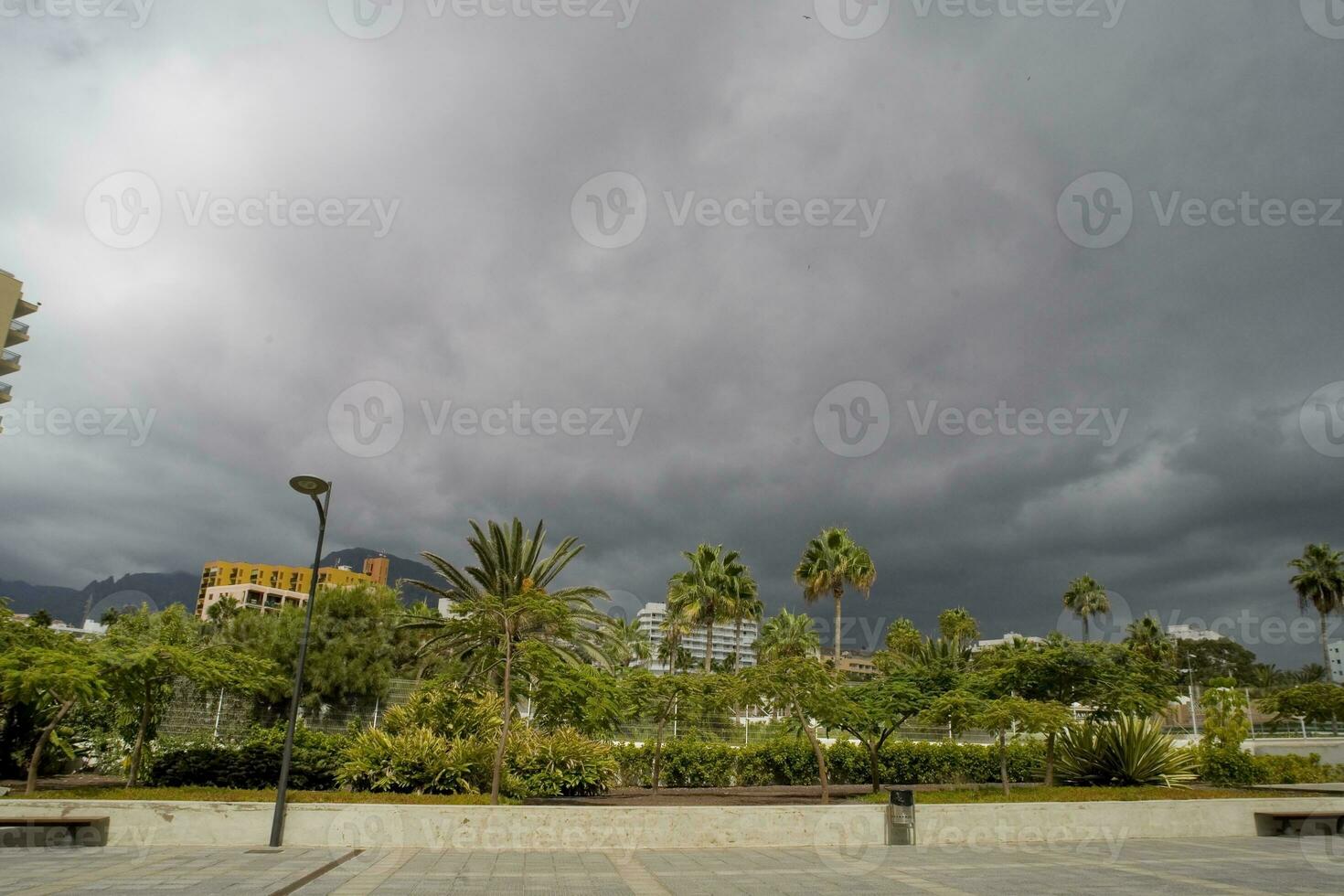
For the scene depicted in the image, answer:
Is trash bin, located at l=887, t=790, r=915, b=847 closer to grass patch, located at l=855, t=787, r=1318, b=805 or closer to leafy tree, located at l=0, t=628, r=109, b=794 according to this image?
grass patch, located at l=855, t=787, r=1318, b=805

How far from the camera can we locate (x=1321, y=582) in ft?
173

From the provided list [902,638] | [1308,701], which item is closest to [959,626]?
[902,638]

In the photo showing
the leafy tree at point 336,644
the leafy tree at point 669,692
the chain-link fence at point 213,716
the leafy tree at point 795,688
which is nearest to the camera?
the leafy tree at point 795,688

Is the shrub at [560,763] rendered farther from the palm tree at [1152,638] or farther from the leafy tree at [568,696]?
the palm tree at [1152,638]

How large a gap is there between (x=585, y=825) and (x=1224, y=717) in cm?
2265

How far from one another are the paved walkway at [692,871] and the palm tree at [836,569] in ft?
94.8

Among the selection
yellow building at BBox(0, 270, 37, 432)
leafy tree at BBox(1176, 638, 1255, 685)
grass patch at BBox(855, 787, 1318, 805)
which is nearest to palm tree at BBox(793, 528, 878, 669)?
grass patch at BBox(855, 787, 1318, 805)

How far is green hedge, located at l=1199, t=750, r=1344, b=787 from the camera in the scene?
23406 millimetres

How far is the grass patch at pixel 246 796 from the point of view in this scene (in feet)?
45.8

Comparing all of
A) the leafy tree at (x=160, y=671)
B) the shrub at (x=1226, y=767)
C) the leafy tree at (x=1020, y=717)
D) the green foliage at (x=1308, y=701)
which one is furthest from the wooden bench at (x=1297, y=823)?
the leafy tree at (x=160, y=671)

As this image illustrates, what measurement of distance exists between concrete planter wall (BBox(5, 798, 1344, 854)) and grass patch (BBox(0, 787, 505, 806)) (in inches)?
18.0

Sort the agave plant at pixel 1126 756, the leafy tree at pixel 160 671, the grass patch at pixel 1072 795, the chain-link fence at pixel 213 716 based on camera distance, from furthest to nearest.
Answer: the chain-link fence at pixel 213 716 → the agave plant at pixel 1126 756 → the grass patch at pixel 1072 795 → the leafy tree at pixel 160 671

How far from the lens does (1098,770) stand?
21.4m

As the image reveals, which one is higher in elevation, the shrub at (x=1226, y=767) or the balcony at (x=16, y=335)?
the balcony at (x=16, y=335)
